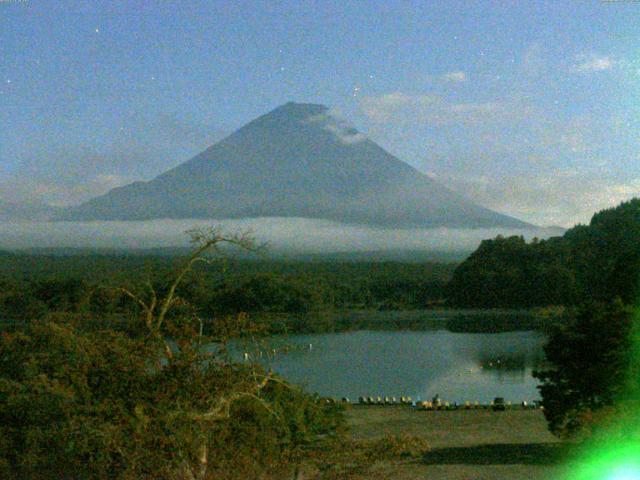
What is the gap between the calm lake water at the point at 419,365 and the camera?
25547 mm

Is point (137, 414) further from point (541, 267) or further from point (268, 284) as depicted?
point (541, 267)

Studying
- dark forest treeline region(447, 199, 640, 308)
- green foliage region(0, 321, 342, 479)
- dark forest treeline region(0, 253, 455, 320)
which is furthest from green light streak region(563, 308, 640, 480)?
dark forest treeline region(447, 199, 640, 308)

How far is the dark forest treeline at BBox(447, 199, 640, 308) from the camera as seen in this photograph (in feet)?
193

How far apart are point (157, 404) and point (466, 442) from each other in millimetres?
9880

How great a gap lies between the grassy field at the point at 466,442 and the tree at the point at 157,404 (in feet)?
2.58

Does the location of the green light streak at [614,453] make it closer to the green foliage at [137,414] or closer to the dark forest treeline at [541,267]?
the green foliage at [137,414]

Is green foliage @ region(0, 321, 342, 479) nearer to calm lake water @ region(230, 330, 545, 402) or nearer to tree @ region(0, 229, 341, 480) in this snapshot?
tree @ region(0, 229, 341, 480)

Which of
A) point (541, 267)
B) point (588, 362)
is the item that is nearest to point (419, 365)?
point (588, 362)

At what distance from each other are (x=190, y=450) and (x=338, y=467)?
1.15 metres

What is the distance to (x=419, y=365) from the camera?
32750 millimetres

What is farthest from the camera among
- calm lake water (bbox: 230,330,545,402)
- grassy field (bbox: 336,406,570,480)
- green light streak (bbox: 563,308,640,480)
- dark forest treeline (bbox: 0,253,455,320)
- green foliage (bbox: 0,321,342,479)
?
calm lake water (bbox: 230,330,545,402)

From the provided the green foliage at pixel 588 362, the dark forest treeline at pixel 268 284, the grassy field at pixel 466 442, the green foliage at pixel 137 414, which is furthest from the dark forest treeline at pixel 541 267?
the green foliage at pixel 137 414

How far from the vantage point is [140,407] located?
3807 millimetres

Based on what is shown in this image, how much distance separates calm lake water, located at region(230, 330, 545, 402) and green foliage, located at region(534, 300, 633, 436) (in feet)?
25.8
